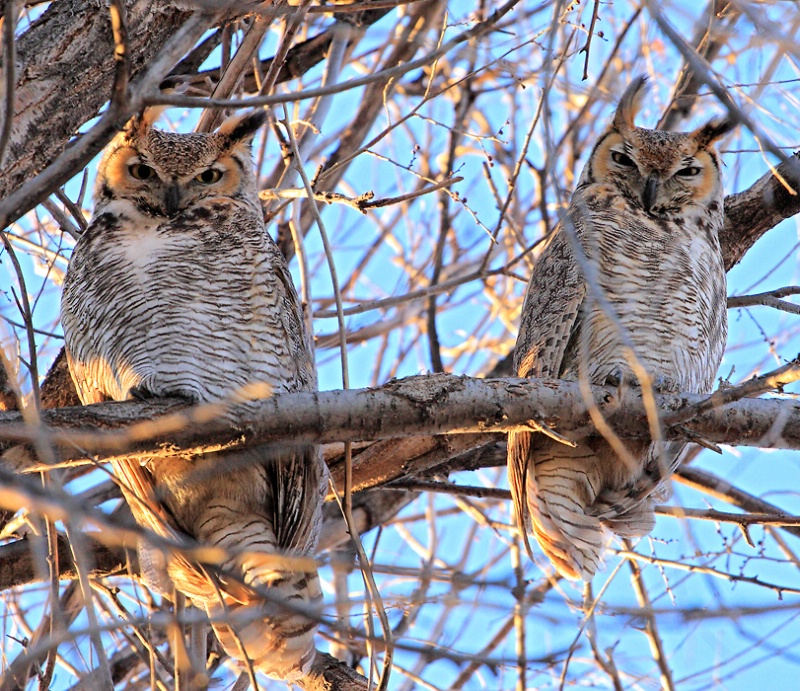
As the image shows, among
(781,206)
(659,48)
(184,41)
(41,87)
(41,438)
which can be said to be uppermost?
(659,48)

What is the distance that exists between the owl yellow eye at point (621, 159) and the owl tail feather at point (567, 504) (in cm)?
116

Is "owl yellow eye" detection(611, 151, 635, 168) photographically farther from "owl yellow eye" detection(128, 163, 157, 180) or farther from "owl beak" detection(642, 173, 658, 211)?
"owl yellow eye" detection(128, 163, 157, 180)

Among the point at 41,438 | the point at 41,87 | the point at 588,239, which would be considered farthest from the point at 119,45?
the point at 588,239

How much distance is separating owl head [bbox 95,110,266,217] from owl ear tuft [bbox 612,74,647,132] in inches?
51.4

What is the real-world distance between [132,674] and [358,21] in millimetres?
2575

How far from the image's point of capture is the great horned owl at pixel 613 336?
9.87 feet

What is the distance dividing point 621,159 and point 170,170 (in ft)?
5.20

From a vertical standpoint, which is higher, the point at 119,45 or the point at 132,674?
the point at 119,45

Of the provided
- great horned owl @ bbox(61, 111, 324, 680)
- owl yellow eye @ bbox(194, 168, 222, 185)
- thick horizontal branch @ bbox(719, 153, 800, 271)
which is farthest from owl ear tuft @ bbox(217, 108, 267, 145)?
thick horizontal branch @ bbox(719, 153, 800, 271)

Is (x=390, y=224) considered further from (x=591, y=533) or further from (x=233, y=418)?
(x=233, y=418)

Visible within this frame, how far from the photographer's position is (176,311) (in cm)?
283

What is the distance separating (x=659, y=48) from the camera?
5.08m

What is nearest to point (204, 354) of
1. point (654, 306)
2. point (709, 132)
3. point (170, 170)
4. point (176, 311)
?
point (176, 311)

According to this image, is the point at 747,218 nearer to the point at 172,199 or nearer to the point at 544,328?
the point at 544,328
